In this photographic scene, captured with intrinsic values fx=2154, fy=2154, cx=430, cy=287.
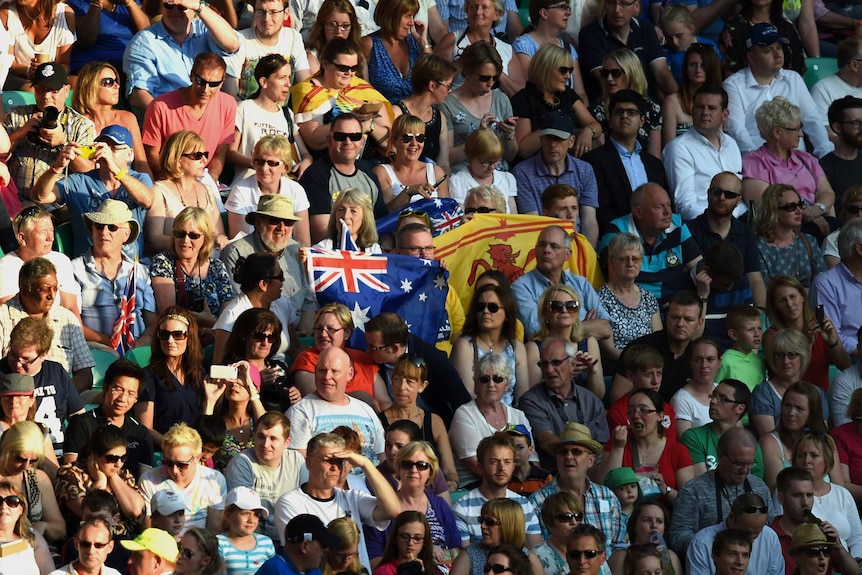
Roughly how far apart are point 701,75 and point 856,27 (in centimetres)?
255

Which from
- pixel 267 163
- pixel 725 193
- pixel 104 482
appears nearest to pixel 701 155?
pixel 725 193

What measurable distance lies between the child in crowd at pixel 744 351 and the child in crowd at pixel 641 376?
62 cm

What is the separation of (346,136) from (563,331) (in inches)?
73.6

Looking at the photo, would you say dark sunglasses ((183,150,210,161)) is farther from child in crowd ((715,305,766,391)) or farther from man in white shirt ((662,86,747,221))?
man in white shirt ((662,86,747,221))

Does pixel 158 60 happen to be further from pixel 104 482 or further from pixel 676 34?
pixel 676 34

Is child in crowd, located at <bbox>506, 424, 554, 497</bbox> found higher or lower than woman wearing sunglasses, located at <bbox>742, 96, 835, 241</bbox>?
higher

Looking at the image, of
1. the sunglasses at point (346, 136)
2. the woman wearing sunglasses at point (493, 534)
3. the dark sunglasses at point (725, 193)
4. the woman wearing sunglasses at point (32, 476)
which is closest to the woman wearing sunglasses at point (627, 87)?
the dark sunglasses at point (725, 193)

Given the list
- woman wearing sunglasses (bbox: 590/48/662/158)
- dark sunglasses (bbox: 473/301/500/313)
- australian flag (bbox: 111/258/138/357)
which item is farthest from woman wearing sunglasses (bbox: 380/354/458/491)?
woman wearing sunglasses (bbox: 590/48/662/158)

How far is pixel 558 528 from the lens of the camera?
1141 centimetres

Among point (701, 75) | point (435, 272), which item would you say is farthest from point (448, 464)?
point (701, 75)

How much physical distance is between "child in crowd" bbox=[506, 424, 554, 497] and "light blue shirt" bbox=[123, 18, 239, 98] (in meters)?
3.56

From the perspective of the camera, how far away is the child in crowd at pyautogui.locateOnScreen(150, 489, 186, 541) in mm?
10492

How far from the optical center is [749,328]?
1331 cm

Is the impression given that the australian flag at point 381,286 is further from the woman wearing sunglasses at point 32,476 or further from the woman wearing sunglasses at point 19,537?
the woman wearing sunglasses at point 19,537
